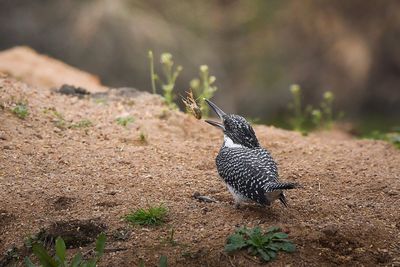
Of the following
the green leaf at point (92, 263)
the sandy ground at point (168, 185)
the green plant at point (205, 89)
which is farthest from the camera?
the green plant at point (205, 89)

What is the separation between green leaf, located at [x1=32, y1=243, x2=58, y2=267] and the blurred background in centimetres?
761

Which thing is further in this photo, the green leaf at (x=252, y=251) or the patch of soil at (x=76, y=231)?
the patch of soil at (x=76, y=231)

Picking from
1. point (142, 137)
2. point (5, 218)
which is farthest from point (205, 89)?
point (5, 218)

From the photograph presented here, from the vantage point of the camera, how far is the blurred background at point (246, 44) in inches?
477

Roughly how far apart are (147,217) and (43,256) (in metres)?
0.95

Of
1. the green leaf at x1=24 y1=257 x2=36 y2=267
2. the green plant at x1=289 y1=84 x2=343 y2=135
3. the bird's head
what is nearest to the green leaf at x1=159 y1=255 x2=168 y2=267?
the green leaf at x1=24 y1=257 x2=36 y2=267

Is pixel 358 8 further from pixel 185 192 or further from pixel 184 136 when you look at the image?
pixel 185 192

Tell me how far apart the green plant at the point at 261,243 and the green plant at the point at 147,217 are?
0.69 metres

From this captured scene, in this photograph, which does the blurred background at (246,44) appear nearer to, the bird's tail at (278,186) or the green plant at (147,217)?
the green plant at (147,217)

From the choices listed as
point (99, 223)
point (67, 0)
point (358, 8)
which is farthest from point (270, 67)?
point (99, 223)

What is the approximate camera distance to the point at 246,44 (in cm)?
1280

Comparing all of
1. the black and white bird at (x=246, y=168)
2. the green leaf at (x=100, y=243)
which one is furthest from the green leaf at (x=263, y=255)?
the green leaf at (x=100, y=243)

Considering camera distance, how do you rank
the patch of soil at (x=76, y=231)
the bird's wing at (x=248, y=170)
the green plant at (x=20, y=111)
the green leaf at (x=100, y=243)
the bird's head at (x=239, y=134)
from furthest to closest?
the green plant at (x=20, y=111), the bird's head at (x=239, y=134), the bird's wing at (x=248, y=170), the patch of soil at (x=76, y=231), the green leaf at (x=100, y=243)

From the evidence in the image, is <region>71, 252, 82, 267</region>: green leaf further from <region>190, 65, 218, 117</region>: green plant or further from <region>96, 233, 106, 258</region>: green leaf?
<region>190, 65, 218, 117</region>: green plant
